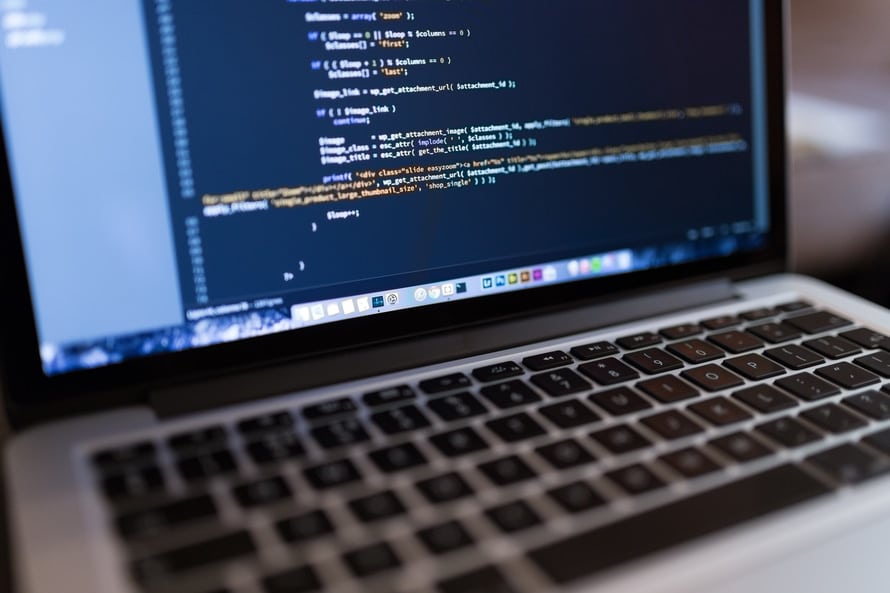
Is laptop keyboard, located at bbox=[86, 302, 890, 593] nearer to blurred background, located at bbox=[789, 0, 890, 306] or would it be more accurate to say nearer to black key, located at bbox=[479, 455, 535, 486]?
black key, located at bbox=[479, 455, 535, 486]

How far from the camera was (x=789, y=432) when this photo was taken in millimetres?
484

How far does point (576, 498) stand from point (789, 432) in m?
0.16

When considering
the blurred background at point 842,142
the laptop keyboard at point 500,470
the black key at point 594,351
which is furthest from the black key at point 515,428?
the blurred background at point 842,142

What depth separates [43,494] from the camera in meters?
0.41

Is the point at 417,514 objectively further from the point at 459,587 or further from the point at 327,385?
the point at 327,385

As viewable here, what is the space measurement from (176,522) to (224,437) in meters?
0.08

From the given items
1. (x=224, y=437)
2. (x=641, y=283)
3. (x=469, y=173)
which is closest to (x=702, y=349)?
(x=641, y=283)

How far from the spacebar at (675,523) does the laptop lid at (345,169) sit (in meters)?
0.23

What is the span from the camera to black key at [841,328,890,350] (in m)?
0.60

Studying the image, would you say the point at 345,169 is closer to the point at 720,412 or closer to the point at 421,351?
the point at 421,351

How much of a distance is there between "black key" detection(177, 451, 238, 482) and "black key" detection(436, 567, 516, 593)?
0.48 feet

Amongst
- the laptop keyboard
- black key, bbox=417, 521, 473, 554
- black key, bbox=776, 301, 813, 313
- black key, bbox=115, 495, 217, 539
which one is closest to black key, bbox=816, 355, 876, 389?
the laptop keyboard

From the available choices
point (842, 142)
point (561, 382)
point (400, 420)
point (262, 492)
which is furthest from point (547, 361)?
point (842, 142)

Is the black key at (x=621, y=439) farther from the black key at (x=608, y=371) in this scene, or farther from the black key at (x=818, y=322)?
the black key at (x=818, y=322)
